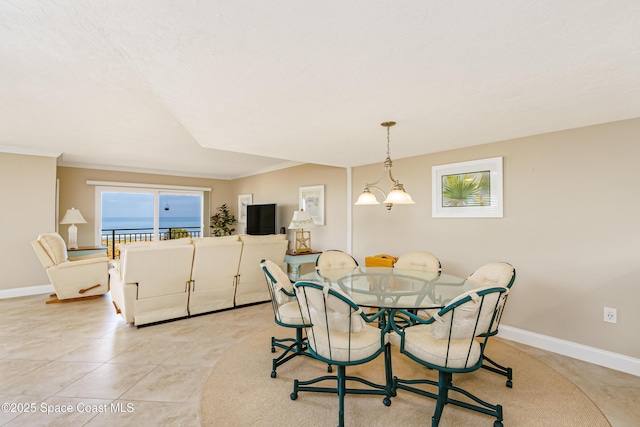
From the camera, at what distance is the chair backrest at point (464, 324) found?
1.73m

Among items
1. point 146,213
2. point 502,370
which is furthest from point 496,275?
point 146,213

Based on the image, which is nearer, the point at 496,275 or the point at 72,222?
the point at 496,275

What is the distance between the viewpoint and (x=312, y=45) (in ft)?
4.88

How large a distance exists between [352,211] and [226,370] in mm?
3120

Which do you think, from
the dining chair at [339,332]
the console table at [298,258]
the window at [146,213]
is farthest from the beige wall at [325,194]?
the dining chair at [339,332]

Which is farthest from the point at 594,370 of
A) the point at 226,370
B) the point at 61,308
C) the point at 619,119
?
the point at 61,308

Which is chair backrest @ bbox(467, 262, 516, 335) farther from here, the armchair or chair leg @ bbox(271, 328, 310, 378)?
the armchair

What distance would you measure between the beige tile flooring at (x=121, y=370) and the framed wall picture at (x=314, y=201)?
218cm

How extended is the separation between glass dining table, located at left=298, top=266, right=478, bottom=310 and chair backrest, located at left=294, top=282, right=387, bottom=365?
29cm

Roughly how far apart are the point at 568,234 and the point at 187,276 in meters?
4.27

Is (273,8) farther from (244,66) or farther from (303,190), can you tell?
(303,190)

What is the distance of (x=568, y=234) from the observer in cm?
287

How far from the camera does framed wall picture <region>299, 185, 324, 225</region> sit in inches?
216

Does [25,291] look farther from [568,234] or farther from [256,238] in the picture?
[568,234]
